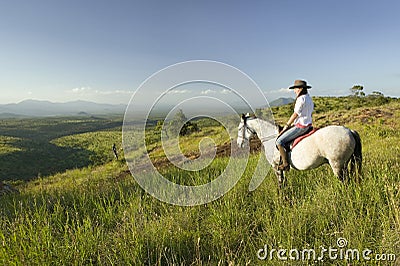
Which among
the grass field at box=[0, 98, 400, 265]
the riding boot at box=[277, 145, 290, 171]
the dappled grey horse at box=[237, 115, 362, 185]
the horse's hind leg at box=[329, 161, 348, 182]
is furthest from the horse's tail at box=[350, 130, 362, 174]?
the riding boot at box=[277, 145, 290, 171]

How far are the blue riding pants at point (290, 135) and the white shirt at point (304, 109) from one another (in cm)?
13

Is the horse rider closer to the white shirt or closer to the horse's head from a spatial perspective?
the white shirt

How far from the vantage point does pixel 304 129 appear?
17.3 ft

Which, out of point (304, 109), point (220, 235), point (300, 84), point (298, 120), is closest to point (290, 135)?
point (298, 120)

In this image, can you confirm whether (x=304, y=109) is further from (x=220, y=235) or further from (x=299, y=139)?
(x=220, y=235)

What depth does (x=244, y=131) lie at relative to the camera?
7.07 meters

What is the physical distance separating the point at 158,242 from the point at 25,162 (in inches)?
1840

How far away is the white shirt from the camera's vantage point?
194 inches

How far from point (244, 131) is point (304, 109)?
Answer: 231cm

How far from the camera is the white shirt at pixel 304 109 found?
194 inches

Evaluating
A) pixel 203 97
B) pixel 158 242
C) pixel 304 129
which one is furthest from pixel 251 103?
pixel 158 242

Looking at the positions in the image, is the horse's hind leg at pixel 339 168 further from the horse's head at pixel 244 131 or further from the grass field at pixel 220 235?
the horse's head at pixel 244 131

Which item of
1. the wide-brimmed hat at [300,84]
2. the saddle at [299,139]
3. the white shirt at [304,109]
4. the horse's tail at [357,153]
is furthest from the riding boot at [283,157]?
the wide-brimmed hat at [300,84]

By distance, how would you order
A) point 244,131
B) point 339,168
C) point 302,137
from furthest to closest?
1. point 244,131
2. point 302,137
3. point 339,168
